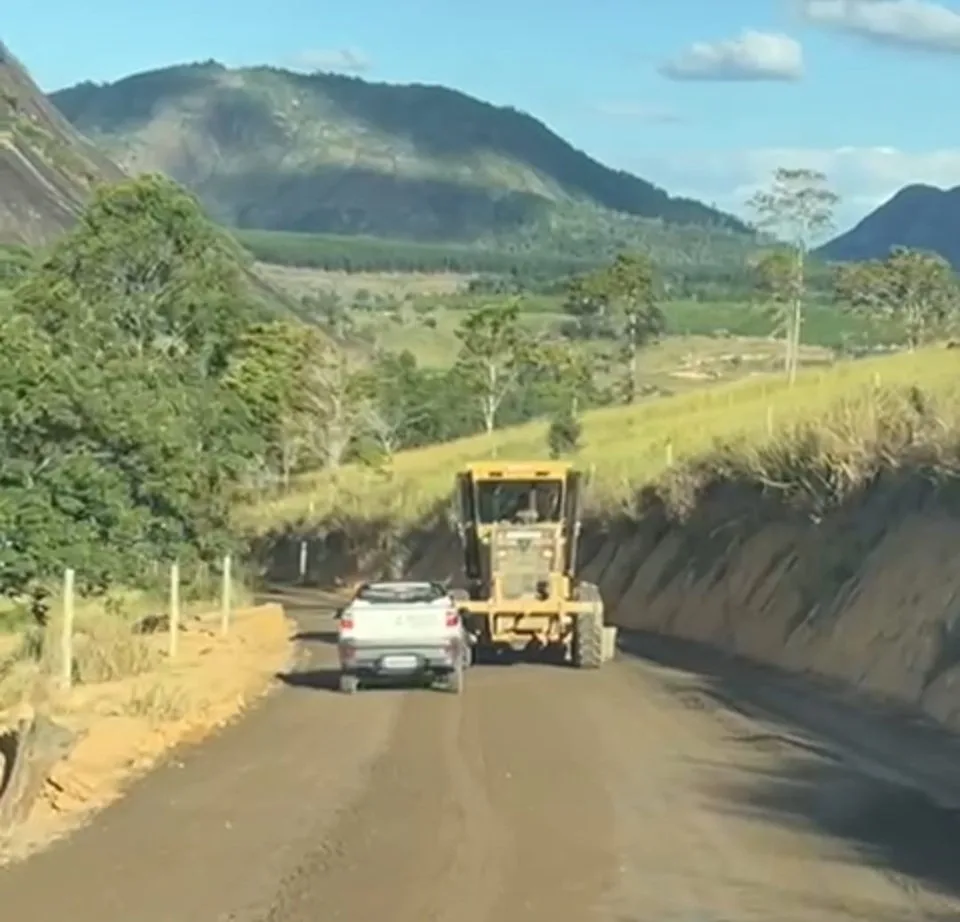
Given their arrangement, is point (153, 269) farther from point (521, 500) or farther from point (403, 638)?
point (403, 638)

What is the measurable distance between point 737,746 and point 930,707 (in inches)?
145

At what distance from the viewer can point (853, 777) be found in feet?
67.6

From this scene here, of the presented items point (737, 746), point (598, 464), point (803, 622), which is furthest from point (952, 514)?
point (598, 464)

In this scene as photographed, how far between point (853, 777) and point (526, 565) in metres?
17.3

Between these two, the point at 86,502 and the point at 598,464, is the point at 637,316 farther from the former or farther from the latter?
the point at 86,502

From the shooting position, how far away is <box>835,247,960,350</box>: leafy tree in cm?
12769

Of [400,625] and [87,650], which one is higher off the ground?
[400,625]

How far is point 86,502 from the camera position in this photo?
3416cm

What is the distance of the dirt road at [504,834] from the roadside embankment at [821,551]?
4.49 m

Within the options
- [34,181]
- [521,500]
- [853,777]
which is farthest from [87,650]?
[34,181]

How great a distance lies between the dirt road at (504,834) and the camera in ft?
45.0

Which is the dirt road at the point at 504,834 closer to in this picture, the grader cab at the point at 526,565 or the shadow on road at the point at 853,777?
the shadow on road at the point at 853,777

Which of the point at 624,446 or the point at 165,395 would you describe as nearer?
the point at 165,395

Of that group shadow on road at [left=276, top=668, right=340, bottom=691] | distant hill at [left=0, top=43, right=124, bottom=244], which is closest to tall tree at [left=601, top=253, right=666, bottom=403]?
distant hill at [left=0, top=43, right=124, bottom=244]
